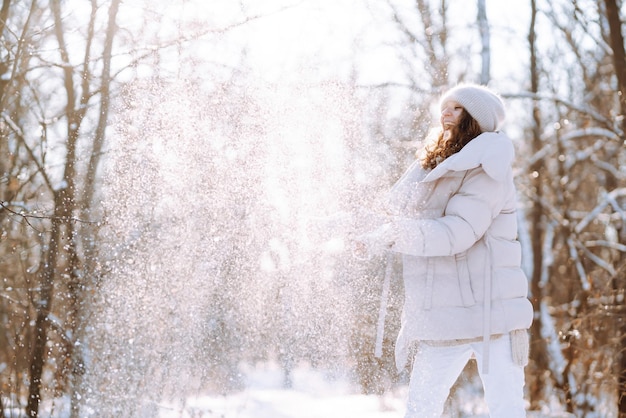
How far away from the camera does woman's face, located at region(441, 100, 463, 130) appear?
2.64 m

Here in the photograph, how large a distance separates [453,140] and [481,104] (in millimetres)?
178

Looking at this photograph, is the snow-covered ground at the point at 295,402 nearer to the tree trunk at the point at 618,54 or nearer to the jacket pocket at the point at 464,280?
the tree trunk at the point at 618,54

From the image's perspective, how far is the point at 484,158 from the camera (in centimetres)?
246

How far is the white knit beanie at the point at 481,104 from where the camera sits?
2572 millimetres

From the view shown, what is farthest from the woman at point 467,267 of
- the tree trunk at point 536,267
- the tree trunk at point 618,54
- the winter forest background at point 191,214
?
the tree trunk at point 618,54

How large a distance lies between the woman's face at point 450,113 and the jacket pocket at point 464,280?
20.3 inches

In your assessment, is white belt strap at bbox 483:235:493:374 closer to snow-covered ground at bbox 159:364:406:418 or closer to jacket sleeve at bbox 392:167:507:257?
jacket sleeve at bbox 392:167:507:257

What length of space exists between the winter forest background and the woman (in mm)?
1240

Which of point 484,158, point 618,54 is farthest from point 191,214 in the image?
point 618,54

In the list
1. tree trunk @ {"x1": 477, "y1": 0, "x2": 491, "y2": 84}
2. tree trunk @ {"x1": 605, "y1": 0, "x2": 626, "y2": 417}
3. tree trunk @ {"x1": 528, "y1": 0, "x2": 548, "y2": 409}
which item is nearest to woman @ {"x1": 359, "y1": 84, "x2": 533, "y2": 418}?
tree trunk @ {"x1": 528, "y1": 0, "x2": 548, "y2": 409}

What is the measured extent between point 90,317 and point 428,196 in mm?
2359

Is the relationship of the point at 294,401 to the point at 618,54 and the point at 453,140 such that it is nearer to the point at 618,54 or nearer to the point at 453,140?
the point at 453,140

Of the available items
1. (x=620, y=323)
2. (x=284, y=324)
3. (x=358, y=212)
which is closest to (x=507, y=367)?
(x=358, y=212)

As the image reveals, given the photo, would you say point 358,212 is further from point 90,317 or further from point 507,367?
point 90,317
